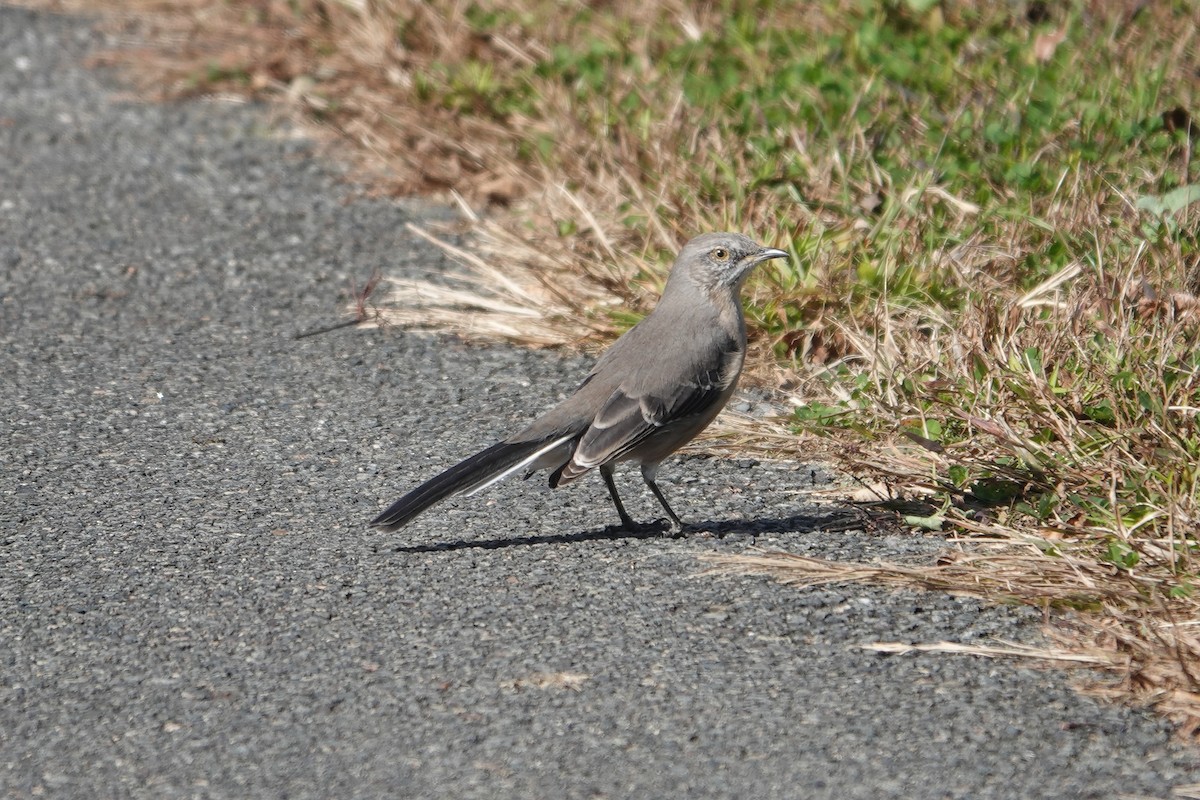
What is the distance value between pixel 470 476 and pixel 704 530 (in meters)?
0.91

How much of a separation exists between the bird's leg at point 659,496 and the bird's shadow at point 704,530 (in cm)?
3

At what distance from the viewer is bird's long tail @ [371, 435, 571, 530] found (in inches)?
199

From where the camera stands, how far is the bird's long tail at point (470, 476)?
16.6 ft

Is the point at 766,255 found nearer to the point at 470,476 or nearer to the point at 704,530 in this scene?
the point at 704,530

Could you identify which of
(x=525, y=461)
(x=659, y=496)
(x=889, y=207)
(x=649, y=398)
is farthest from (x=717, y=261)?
(x=889, y=207)

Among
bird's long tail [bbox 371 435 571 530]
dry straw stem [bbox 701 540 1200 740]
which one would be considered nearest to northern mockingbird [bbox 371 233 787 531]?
bird's long tail [bbox 371 435 571 530]

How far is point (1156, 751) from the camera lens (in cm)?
389

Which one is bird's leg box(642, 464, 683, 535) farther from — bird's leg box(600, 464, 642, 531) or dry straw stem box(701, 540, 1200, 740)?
dry straw stem box(701, 540, 1200, 740)

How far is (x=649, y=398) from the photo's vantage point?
17.7 feet

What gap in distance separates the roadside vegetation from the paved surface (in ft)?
1.02

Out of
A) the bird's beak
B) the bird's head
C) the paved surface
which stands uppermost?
the bird's beak

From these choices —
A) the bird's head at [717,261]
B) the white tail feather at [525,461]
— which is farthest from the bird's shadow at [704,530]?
the bird's head at [717,261]

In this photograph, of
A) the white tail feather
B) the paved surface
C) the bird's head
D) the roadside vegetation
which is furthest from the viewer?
the bird's head

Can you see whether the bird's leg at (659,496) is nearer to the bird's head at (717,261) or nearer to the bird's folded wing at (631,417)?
the bird's folded wing at (631,417)
